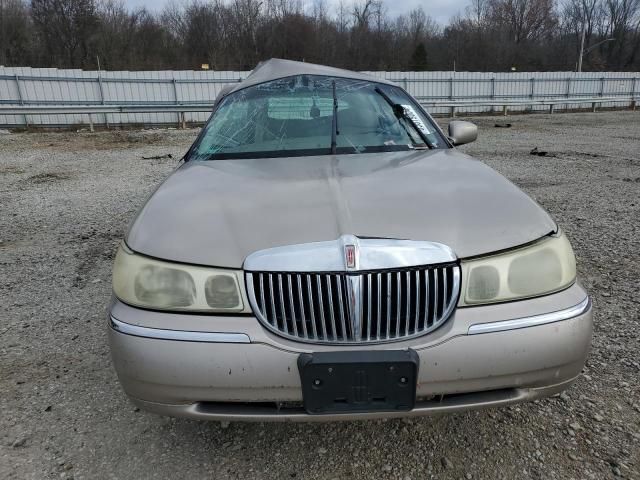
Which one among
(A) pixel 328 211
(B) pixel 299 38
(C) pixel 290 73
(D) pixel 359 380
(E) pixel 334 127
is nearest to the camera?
(D) pixel 359 380

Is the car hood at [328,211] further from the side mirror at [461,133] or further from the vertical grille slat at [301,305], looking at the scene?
the side mirror at [461,133]

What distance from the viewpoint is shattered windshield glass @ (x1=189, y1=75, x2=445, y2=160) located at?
2727 millimetres

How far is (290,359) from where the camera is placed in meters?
1.53

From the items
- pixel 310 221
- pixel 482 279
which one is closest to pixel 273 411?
pixel 310 221

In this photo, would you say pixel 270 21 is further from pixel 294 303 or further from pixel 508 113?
pixel 294 303

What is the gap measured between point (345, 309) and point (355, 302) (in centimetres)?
4

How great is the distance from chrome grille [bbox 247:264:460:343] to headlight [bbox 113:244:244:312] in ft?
0.27

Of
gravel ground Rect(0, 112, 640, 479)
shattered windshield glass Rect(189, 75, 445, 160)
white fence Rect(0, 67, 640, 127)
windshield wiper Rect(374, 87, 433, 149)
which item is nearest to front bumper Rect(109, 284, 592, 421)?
gravel ground Rect(0, 112, 640, 479)

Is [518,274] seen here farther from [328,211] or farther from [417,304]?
[328,211]

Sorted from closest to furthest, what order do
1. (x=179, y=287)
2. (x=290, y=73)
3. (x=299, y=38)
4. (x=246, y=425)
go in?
(x=179, y=287), (x=246, y=425), (x=290, y=73), (x=299, y=38)

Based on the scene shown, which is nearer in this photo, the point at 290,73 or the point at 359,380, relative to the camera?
the point at 359,380

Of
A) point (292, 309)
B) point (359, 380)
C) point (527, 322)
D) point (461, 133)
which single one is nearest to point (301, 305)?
point (292, 309)

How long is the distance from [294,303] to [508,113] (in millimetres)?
23034

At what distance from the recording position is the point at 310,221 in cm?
171
